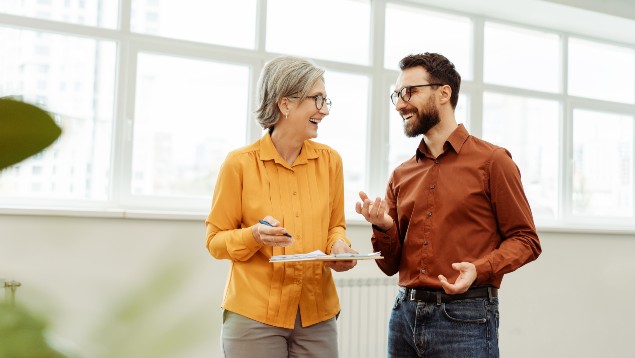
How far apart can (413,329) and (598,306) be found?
3420mm

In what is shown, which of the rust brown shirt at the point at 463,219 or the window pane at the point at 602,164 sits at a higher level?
the window pane at the point at 602,164

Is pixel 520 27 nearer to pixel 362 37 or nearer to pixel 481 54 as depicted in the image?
pixel 481 54

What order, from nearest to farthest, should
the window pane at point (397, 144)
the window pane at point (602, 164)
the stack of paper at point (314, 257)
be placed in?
the stack of paper at point (314, 257) → the window pane at point (397, 144) → the window pane at point (602, 164)

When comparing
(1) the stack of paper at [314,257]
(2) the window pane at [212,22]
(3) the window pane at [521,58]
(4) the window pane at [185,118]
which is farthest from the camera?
(3) the window pane at [521,58]

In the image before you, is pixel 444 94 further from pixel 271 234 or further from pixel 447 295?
pixel 271 234

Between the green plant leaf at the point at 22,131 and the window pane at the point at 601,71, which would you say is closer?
the green plant leaf at the point at 22,131

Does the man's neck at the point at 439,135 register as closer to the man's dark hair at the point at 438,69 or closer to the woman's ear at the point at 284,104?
the man's dark hair at the point at 438,69

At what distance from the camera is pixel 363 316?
375 centimetres

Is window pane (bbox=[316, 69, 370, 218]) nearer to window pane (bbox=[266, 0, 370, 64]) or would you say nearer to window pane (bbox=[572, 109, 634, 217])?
window pane (bbox=[266, 0, 370, 64])

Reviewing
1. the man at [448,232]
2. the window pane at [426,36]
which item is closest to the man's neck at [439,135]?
the man at [448,232]

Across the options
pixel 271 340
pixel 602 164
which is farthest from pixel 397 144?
pixel 271 340

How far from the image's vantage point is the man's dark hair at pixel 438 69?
188 cm

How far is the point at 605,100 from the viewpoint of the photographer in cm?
519

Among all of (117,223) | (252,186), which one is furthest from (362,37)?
(252,186)
